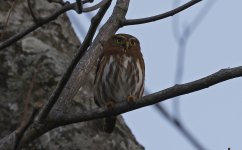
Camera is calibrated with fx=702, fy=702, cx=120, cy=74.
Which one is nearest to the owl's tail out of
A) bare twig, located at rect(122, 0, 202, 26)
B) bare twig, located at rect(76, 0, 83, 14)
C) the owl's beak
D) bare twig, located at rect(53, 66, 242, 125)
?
the owl's beak

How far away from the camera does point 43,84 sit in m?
4.85

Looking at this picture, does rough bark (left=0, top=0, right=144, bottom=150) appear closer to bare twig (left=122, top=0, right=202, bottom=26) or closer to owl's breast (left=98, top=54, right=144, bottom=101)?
owl's breast (left=98, top=54, right=144, bottom=101)

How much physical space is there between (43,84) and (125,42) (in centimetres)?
74

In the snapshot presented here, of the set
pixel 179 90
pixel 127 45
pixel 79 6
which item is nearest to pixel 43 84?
pixel 127 45

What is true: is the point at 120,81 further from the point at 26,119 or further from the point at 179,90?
the point at 26,119

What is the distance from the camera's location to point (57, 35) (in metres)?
5.29

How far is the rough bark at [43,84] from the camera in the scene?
4566 millimetres

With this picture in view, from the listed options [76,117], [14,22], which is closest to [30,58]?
[14,22]

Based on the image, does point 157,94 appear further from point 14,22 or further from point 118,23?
point 14,22

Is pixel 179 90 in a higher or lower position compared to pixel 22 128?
lower

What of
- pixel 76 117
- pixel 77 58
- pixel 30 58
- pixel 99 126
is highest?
pixel 77 58

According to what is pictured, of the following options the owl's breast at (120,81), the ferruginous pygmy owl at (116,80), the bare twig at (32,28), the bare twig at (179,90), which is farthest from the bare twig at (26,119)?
the owl's breast at (120,81)

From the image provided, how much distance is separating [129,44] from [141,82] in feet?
1.47

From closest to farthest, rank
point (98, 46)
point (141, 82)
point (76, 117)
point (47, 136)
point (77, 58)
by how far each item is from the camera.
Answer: point (77, 58) → point (76, 117) → point (98, 46) → point (47, 136) → point (141, 82)
